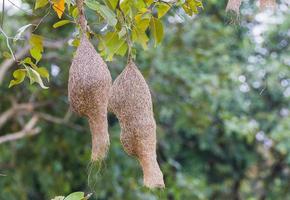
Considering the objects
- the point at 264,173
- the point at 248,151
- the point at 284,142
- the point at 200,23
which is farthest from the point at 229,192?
the point at 200,23

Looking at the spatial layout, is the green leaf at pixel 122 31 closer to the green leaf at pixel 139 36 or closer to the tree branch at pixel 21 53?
the green leaf at pixel 139 36

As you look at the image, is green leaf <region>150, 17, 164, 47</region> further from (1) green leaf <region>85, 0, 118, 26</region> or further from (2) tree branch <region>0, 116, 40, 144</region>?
(2) tree branch <region>0, 116, 40, 144</region>

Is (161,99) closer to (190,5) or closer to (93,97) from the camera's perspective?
(190,5)

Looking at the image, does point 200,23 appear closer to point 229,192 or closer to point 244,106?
point 244,106

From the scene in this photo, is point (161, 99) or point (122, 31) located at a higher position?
point (122, 31)

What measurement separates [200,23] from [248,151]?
1830mm

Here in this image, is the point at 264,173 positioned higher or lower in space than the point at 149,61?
lower

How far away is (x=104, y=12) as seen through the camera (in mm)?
1131

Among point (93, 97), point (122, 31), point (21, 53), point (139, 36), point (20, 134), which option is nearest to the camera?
point (93, 97)

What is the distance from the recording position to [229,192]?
6.45m

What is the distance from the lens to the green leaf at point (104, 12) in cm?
113

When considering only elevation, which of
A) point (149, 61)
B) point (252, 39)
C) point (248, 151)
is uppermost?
point (252, 39)

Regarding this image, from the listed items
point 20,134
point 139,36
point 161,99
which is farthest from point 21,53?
point 139,36

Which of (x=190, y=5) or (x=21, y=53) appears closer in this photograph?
(x=190, y=5)
